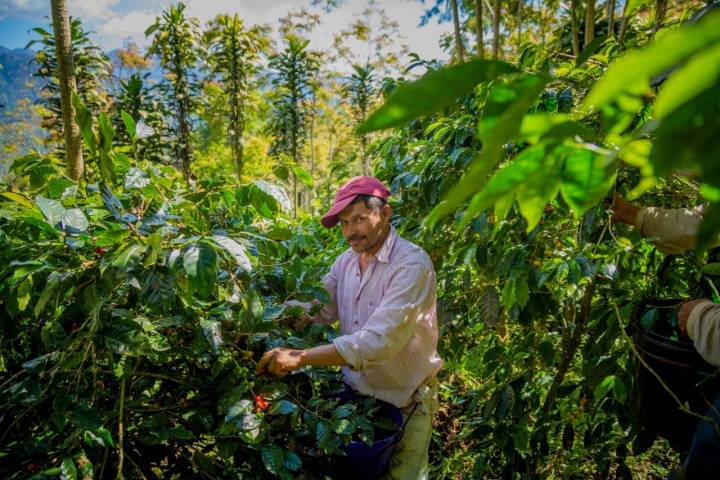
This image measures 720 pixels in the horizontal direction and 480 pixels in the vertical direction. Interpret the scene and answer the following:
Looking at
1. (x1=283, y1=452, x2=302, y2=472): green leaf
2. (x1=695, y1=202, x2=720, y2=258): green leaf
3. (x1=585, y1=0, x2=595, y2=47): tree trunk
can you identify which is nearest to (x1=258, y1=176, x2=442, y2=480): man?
(x1=283, y1=452, x2=302, y2=472): green leaf

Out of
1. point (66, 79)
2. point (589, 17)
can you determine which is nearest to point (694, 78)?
point (66, 79)

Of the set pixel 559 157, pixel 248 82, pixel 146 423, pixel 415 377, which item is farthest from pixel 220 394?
pixel 248 82

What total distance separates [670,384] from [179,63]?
1195cm

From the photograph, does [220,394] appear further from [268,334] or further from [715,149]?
[715,149]

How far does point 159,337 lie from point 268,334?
31 cm

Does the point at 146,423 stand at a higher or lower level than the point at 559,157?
lower

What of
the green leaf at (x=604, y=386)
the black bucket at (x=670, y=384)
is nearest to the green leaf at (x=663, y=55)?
the black bucket at (x=670, y=384)

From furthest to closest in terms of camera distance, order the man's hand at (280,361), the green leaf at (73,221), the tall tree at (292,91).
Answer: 1. the tall tree at (292,91)
2. the man's hand at (280,361)
3. the green leaf at (73,221)

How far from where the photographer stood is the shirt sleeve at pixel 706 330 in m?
1.17

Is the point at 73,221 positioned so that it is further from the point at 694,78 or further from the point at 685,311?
the point at 685,311

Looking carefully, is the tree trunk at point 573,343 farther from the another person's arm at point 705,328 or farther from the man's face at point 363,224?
the man's face at point 363,224

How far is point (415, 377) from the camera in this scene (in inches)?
67.6

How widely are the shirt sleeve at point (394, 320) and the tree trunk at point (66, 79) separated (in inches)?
69.5

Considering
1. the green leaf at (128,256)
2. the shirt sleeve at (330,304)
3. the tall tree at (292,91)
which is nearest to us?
the green leaf at (128,256)
